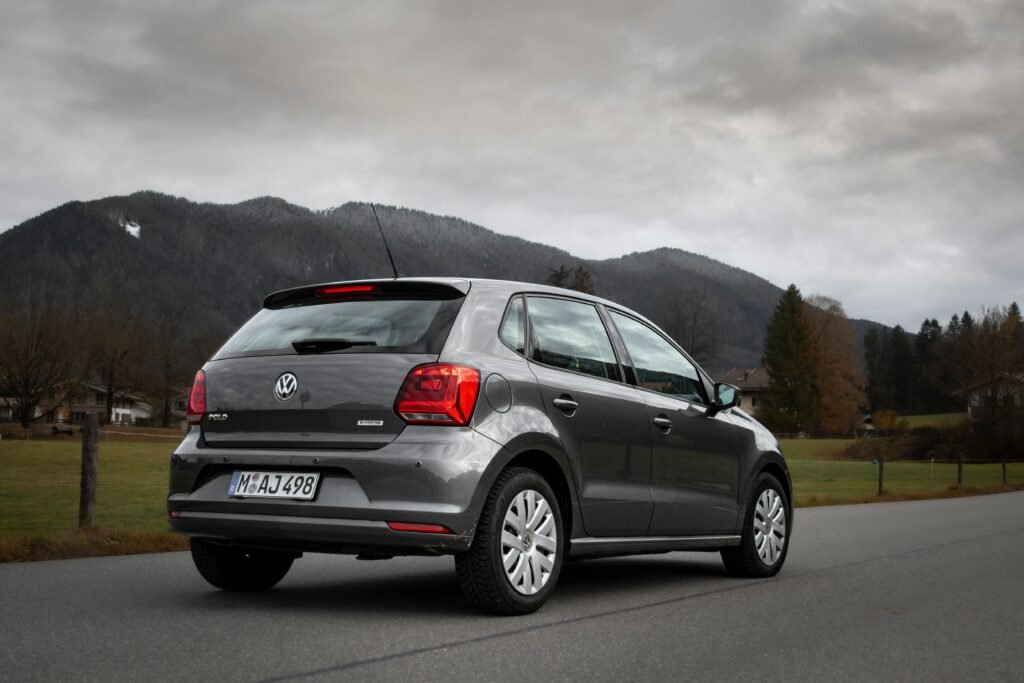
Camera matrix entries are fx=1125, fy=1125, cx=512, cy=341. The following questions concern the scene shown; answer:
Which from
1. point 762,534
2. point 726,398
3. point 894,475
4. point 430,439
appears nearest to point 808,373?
point 894,475

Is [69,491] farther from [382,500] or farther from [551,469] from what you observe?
[382,500]

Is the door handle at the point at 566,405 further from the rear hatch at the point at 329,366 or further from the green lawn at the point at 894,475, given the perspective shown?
the green lawn at the point at 894,475

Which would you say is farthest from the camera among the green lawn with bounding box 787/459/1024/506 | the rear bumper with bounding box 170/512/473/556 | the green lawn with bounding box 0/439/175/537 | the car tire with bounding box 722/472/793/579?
the green lawn with bounding box 787/459/1024/506

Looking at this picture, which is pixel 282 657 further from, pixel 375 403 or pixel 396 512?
pixel 375 403

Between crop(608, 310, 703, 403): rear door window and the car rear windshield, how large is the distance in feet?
5.52

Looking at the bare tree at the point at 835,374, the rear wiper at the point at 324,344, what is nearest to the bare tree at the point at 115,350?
the bare tree at the point at 835,374

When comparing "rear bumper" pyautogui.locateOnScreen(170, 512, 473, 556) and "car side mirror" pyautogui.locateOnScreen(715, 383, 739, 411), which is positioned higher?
"car side mirror" pyautogui.locateOnScreen(715, 383, 739, 411)

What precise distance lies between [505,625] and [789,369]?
94630mm

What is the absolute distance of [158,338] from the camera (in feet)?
331

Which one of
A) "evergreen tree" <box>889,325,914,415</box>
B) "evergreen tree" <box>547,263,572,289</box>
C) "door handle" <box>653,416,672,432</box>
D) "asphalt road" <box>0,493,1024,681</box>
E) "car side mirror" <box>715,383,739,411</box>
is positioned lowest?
"asphalt road" <box>0,493,1024,681</box>

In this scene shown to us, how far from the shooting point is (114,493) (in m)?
26.2

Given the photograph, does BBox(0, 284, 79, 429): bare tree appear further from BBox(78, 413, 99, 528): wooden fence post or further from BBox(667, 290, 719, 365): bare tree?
BBox(78, 413, 99, 528): wooden fence post

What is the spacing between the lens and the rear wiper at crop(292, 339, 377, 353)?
5.98 m

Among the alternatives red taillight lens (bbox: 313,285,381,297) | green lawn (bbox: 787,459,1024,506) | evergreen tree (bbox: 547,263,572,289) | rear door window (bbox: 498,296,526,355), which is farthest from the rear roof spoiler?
evergreen tree (bbox: 547,263,572,289)
